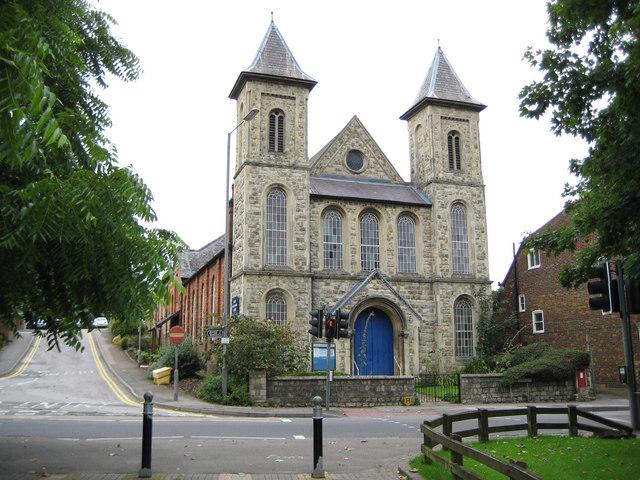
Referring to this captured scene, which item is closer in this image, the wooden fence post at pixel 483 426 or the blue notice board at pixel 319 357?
the wooden fence post at pixel 483 426

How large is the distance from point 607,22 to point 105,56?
784cm

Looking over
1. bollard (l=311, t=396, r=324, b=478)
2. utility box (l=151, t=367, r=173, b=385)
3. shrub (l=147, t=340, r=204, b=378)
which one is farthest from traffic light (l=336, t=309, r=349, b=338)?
shrub (l=147, t=340, r=204, b=378)

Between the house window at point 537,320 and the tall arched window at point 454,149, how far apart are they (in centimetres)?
926

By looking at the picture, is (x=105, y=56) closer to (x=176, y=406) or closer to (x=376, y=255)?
(x=176, y=406)

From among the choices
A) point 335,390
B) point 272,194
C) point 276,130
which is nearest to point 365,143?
point 276,130

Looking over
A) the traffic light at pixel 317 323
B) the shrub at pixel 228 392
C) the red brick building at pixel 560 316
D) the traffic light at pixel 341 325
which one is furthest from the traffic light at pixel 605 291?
the red brick building at pixel 560 316

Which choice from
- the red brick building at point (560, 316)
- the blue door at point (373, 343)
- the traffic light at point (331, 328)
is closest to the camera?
the traffic light at point (331, 328)

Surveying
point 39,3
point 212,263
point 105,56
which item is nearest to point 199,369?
point 212,263

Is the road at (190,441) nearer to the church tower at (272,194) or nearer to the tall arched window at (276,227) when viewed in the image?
the church tower at (272,194)

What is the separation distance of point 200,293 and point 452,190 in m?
19.0

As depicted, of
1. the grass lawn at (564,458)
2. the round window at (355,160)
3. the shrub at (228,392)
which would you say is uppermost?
the round window at (355,160)

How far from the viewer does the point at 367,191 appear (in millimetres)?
32562

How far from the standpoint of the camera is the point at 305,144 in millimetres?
31344

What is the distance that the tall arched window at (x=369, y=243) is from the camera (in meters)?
31.6
